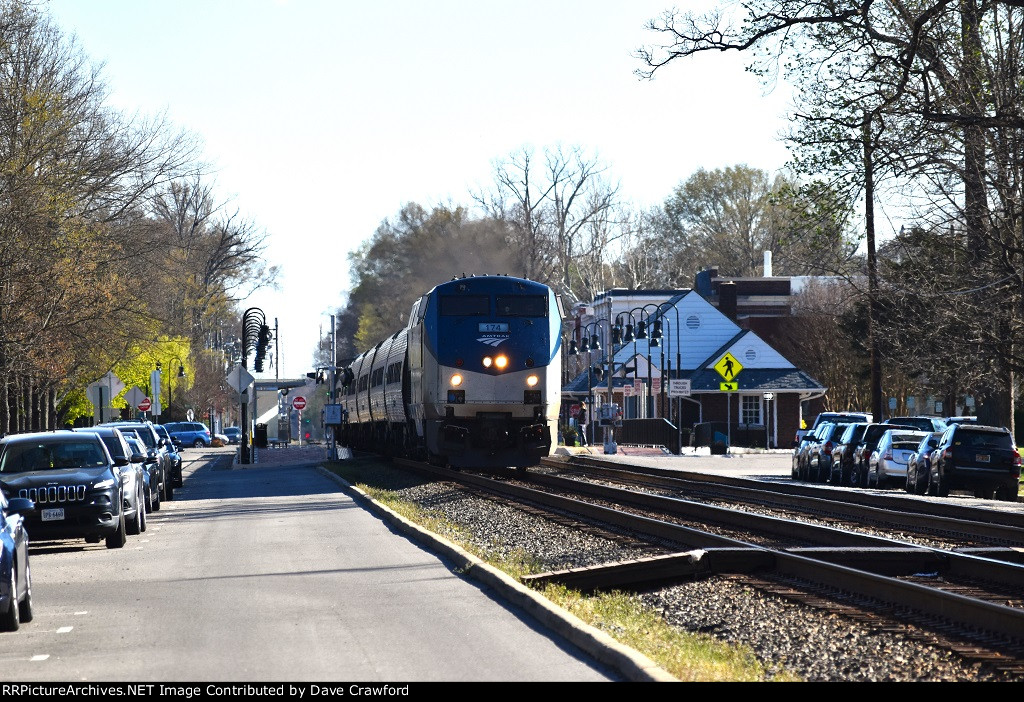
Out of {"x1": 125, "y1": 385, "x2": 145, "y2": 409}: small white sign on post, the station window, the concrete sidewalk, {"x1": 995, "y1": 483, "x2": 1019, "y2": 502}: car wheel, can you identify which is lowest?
{"x1": 995, "y1": 483, "x2": 1019, "y2": 502}: car wheel

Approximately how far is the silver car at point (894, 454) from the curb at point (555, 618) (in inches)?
751

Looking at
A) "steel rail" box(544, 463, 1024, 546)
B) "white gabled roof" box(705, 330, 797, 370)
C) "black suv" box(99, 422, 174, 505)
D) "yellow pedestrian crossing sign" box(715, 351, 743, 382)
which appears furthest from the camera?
"white gabled roof" box(705, 330, 797, 370)

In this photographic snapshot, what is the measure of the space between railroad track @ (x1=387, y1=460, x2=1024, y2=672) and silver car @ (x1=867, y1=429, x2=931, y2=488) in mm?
14346

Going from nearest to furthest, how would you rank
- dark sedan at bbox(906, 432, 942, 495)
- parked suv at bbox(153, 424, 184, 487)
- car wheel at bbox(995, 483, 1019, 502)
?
car wheel at bbox(995, 483, 1019, 502) < dark sedan at bbox(906, 432, 942, 495) < parked suv at bbox(153, 424, 184, 487)

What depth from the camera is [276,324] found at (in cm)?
11162

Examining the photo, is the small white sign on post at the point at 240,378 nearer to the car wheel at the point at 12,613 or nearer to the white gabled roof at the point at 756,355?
the car wheel at the point at 12,613

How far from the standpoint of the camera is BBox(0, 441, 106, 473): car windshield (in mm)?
19500

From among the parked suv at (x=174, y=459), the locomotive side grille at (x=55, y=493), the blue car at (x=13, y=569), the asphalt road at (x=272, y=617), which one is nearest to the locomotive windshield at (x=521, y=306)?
the parked suv at (x=174, y=459)

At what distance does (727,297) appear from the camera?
282 feet

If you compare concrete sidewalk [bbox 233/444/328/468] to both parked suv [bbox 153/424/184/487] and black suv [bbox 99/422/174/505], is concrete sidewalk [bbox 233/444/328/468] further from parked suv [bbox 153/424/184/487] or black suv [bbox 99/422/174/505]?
black suv [bbox 99/422/174/505]

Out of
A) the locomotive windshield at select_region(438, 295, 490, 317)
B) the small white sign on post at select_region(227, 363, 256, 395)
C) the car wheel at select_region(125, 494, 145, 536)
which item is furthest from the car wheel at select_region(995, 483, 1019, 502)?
the small white sign on post at select_region(227, 363, 256, 395)

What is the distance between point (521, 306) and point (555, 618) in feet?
75.3

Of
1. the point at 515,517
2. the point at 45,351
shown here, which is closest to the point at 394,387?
the point at 45,351

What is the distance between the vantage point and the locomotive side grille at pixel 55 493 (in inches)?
732
